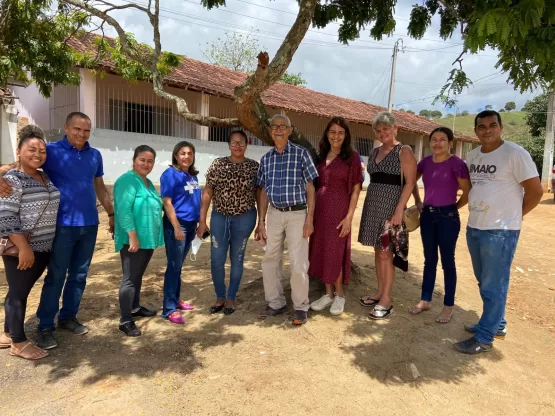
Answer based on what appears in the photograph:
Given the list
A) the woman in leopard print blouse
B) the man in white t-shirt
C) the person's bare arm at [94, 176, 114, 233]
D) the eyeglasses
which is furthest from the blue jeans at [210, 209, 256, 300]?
the man in white t-shirt

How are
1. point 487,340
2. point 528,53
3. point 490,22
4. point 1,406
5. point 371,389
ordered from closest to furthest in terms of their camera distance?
point 490,22 → point 528,53 → point 1,406 → point 371,389 → point 487,340

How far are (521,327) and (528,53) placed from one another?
9.15 feet

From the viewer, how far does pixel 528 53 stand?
6.91 ft

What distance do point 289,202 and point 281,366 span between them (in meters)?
1.28

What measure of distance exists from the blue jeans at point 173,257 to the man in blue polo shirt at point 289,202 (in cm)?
71

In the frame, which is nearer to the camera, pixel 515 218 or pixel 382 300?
pixel 515 218

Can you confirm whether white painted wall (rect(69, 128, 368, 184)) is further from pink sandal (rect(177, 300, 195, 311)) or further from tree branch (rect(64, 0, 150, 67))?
→ pink sandal (rect(177, 300, 195, 311))

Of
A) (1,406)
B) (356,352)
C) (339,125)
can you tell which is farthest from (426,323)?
(1,406)

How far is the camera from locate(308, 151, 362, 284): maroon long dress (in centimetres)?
350

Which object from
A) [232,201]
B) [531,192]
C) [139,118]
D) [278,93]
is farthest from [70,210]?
[278,93]

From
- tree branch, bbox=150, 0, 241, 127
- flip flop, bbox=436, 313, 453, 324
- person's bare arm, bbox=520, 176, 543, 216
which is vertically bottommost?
flip flop, bbox=436, 313, 453, 324

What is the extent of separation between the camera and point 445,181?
3471mm

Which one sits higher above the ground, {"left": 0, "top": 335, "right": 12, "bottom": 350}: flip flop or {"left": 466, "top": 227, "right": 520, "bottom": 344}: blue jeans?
{"left": 466, "top": 227, "right": 520, "bottom": 344}: blue jeans

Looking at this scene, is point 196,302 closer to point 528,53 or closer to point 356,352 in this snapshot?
point 356,352
